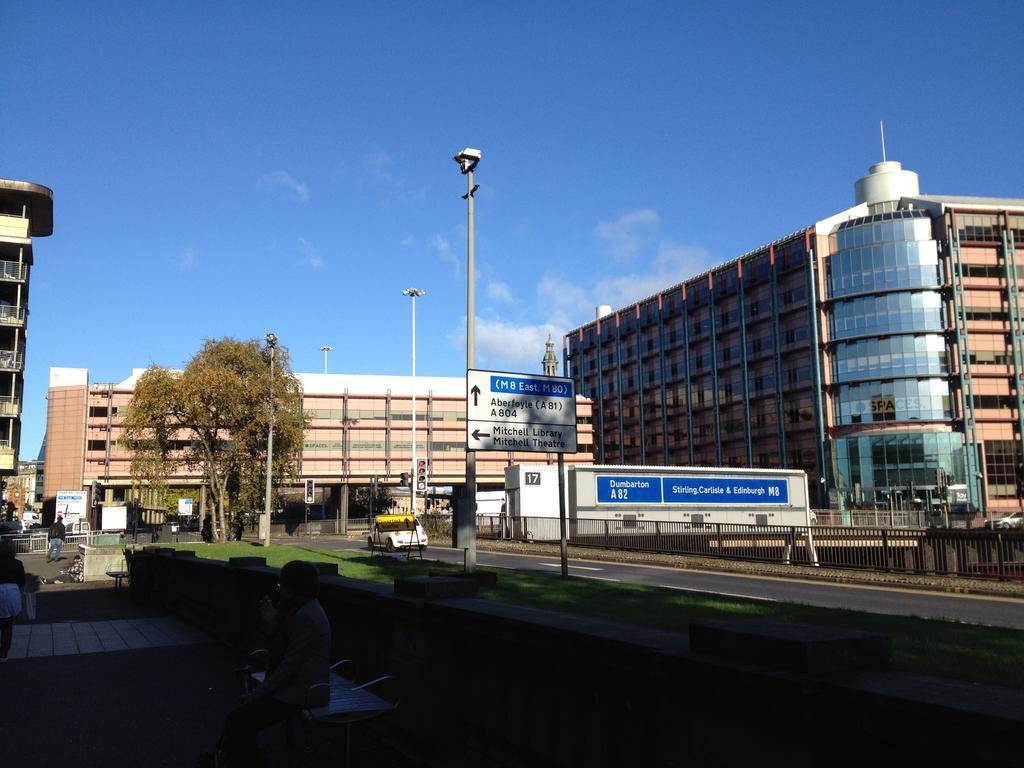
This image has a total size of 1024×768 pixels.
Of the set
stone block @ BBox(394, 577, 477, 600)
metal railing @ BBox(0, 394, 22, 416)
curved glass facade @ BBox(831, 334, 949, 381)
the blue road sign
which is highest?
curved glass facade @ BBox(831, 334, 949, 381)

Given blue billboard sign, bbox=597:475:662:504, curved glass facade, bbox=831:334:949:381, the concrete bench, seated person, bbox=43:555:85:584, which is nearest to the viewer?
the concrete bench

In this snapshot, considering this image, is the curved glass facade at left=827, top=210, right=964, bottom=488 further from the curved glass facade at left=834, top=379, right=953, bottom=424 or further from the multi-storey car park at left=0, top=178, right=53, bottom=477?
the multi-storey car park at left=0, top=178, right=53, bottom=477

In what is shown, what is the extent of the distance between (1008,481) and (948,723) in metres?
86.4

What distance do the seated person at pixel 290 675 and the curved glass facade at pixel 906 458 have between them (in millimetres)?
78260

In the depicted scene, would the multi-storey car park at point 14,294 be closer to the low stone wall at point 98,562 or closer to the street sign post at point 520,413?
the low stone wall at point 98,562

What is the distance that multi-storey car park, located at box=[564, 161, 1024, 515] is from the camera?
250ft

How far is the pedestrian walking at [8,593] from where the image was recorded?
10.2 m

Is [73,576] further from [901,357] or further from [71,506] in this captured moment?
[901,357]

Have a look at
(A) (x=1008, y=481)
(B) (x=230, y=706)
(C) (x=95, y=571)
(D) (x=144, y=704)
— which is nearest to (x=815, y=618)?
(B) (x=230, y=706)

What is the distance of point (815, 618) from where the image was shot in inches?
305

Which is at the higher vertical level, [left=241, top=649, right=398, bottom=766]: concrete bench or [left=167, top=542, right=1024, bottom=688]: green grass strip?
[left=167, top=542, right=1024, bottom=688]: green grass strip

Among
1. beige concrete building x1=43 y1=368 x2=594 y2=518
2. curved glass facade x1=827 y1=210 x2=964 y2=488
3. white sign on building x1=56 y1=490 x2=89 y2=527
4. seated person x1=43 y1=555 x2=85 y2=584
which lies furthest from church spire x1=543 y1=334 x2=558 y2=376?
seated person x1=43 y1=555 x2=85 y2=584

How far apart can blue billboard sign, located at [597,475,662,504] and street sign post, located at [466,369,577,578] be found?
1662 cm

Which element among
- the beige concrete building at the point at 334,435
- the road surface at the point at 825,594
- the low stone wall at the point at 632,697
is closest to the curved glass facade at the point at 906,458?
the beige concrete building at the point at 334,435
